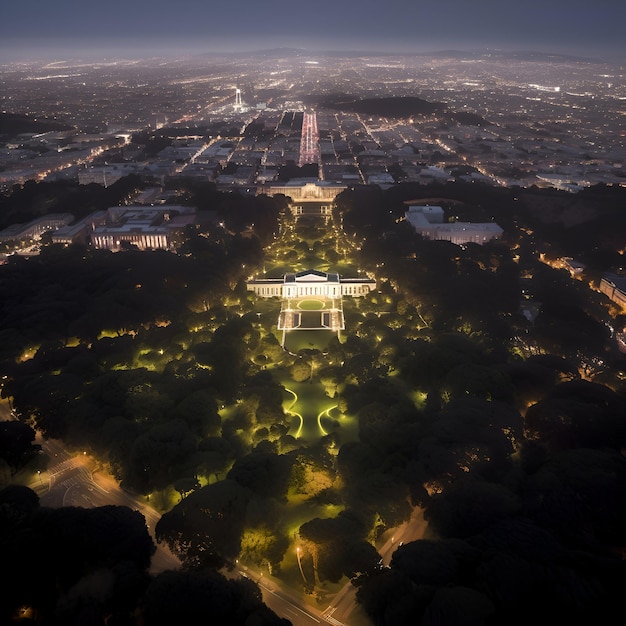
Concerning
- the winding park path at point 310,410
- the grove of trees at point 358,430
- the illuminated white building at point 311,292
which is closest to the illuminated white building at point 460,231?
the grove of trees at point 358,430

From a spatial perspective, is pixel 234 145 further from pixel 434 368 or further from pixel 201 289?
pixel 434 368

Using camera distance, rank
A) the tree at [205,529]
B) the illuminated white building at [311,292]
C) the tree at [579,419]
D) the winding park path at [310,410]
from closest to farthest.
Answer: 1. the tree at [205,529]
2. the tree at [579,419]
3. the winding park path at [310,410]
4. the illuminated white building at [311,292]

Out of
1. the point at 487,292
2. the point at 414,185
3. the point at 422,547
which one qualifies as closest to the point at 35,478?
the point at 422,547

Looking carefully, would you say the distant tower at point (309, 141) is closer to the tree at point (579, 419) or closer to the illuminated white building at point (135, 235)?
the illuminated white building at point (135, 235)

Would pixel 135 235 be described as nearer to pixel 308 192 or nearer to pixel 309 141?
pixel 308 192

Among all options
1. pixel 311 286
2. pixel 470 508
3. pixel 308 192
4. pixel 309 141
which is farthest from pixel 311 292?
pixel 309 141

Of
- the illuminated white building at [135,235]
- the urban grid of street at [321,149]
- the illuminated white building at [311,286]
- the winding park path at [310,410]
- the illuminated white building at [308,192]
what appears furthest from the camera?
the illuminated white building at [308,192]

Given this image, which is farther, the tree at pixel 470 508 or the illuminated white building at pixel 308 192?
the illuminated white building at pixel 308 192

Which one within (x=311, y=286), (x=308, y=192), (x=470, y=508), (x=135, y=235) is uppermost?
(x=308, y=192)

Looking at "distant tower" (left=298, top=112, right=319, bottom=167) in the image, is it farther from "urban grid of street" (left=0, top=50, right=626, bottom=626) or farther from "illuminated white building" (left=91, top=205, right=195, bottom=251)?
"illuminated white building" (left=91, top=205, right=195, bottom=251)
